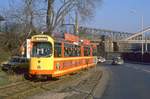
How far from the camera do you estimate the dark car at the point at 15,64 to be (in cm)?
3558

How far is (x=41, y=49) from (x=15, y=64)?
8.64 meters

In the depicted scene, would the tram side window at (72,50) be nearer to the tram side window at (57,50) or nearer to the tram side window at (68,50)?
the tram side window at (68,50)

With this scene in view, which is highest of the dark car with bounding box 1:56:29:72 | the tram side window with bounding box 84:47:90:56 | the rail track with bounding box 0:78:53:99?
the tram side window with bounding box 84:47:90:56

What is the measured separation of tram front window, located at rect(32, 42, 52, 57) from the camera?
2798 cm

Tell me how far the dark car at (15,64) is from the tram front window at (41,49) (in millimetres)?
6989

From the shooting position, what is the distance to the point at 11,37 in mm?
43938

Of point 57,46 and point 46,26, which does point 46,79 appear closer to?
point 57,46

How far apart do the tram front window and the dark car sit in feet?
22.9

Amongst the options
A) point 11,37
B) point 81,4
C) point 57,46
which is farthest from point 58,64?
point 81,4

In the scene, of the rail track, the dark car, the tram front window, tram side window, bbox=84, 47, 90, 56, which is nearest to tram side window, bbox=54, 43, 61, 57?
the tram front window

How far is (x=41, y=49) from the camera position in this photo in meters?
28.4

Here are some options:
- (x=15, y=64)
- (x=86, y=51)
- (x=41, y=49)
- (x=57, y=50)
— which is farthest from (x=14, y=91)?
(x=86, y=51)

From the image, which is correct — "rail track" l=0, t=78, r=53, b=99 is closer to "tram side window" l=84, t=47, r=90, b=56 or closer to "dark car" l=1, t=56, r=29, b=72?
"dark car" l=1, t=56, r=29, b=72

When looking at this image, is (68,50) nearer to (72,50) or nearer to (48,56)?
(72,50)
